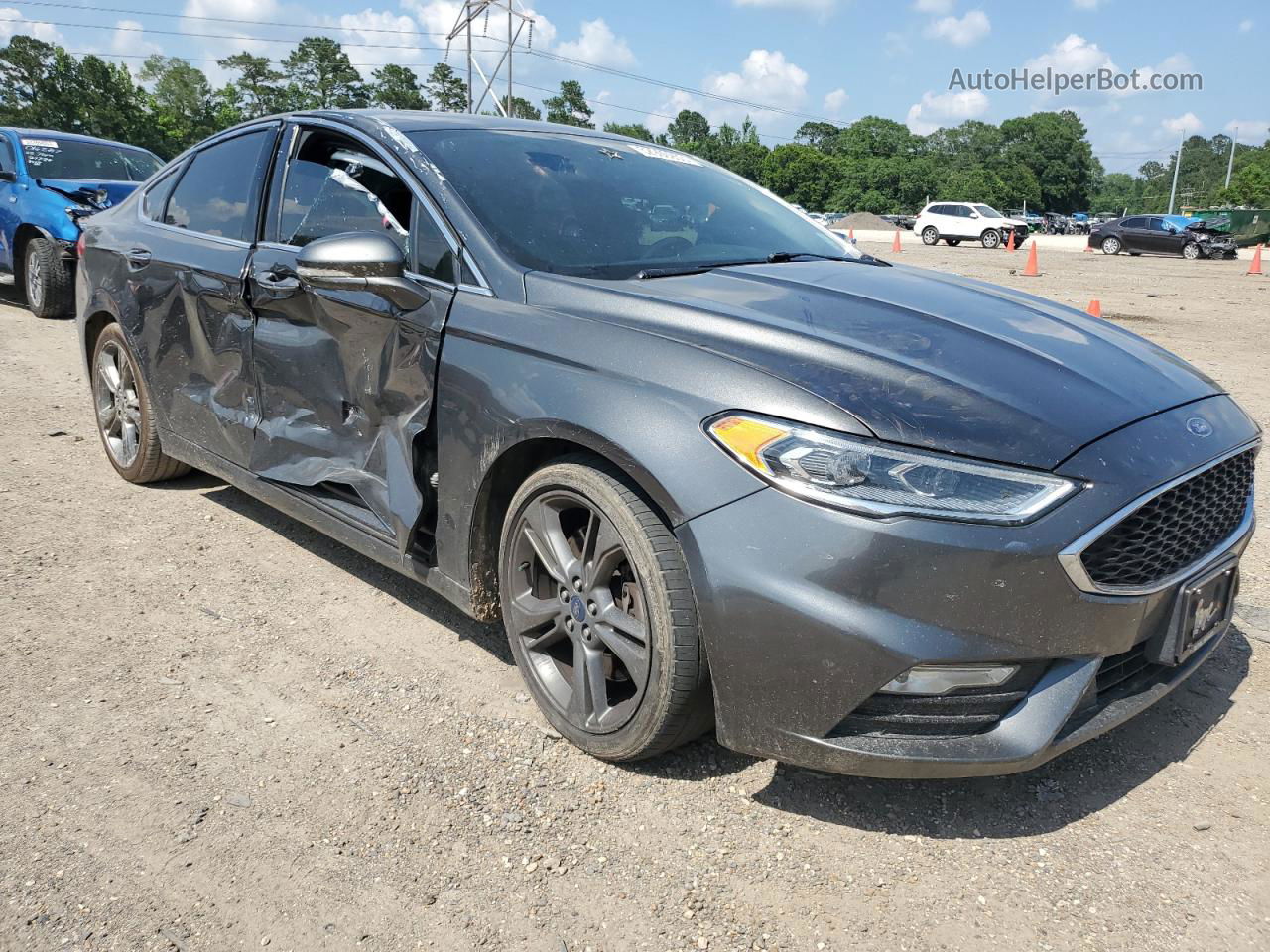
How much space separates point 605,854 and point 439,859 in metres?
0.38

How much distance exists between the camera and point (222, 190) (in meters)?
4.01

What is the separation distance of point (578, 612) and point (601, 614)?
9cm

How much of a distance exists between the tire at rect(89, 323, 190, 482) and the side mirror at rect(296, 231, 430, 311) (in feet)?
6.46

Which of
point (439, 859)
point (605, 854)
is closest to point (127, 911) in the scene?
point (439, 859)

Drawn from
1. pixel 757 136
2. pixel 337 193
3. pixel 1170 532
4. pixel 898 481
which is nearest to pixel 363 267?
pixel 337 193

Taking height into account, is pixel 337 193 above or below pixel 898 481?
above

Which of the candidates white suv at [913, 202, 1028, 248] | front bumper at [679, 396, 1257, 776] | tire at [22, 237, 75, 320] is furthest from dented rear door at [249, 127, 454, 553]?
white suv at [913, 202, 1028, 248]

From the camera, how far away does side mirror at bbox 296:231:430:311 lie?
2.83m

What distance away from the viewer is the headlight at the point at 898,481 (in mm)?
2033

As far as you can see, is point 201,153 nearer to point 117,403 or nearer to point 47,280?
point 117,403

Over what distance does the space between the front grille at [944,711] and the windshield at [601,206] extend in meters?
1.41

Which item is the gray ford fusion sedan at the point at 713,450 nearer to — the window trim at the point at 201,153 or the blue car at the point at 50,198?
the window trim at the point at 201,153

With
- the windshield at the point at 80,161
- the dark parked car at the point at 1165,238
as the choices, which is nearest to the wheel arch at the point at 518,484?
the windshield at the point at 80,161

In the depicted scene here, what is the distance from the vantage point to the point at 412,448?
295 cm
